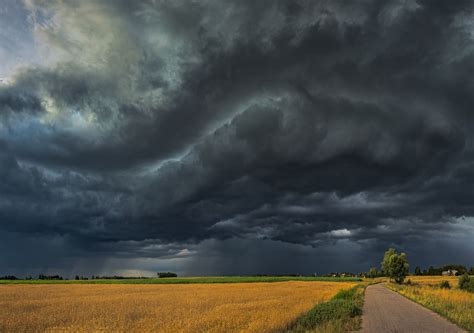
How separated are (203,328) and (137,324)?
16.9 feet

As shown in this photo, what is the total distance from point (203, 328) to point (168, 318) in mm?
6335

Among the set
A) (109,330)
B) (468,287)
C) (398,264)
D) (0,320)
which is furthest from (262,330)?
(398,264)

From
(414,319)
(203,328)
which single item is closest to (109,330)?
(203,328)

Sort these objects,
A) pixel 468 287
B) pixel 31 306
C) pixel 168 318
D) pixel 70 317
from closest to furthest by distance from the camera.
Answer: pixel 168 318
pixel 70 317
pixel 31 306
pixel 468 287

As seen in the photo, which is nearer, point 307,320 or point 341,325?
point 341,325

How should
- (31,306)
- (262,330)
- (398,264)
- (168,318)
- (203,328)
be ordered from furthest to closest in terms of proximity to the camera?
(398,264)
(31,306)
(168,318)
(203,328)
(262,330)

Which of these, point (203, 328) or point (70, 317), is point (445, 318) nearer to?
point (203, 328)

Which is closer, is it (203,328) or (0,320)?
(203,328)

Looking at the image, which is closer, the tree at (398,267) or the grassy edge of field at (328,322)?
the grassy edge of field at (328,322)

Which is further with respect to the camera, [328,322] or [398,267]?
[398,267]

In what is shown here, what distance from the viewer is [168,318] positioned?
2644 cm

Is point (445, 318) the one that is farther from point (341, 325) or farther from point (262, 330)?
Answer: point (262, 330)

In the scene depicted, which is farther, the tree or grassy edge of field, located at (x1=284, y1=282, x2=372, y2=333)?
the tree

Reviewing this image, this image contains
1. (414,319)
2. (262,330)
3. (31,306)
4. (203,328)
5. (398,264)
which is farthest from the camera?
(398,264)
